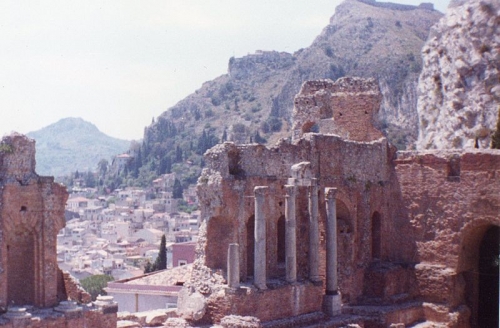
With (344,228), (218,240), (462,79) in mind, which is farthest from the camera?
(462,79)

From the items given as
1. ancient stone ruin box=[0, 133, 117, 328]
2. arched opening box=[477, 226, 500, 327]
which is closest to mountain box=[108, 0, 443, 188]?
arched opening box=[477, 226, 500, 327]

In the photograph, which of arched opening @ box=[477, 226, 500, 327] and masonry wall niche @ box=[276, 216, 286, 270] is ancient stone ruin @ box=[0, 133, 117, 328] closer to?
masonry wall niche @ box=[276, 216, 286, 270]

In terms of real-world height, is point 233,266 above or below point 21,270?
below

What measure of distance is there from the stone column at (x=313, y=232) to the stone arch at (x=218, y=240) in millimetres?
3145

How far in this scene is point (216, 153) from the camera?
23.3 m

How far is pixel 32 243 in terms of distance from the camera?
18.9 m

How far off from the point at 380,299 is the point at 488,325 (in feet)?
15.7

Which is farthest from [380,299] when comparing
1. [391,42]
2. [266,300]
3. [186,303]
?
[391,42]

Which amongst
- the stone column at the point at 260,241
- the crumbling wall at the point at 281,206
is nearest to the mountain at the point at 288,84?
the crumbling wall at the point at 281,206

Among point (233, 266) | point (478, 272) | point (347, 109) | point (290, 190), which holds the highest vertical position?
point (347, 109)

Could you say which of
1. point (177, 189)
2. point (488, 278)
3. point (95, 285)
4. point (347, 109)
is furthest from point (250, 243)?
point (177, 189)

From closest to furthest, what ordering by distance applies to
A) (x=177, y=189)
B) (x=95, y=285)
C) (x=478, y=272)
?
(x=478, y=272), (x=95, y=285), (x=177, y=189)

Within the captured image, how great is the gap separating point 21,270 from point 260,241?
724 centimetres

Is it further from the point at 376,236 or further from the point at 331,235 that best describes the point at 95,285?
the point at 331,235
